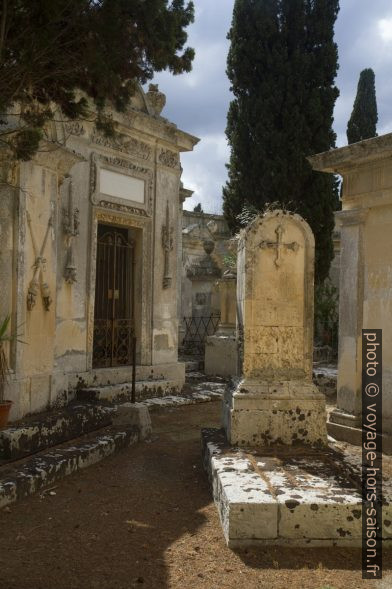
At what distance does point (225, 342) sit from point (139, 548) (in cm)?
746

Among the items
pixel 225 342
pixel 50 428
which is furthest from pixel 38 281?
pixel 225 342

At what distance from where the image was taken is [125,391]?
810cm

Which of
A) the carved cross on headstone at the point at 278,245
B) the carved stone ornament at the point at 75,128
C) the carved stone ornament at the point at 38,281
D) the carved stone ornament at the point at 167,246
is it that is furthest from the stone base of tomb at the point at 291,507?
the carved stone ornament at the point at 75,128

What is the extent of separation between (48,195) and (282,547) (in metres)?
4.56

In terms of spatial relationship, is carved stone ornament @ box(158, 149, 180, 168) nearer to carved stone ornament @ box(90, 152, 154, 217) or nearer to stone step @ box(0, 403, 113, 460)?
carved stone ornament @ box(90, 152, 154, 217)

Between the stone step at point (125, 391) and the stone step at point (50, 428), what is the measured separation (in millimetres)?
1093

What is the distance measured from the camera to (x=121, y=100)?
470 cm

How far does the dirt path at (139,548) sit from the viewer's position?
3.04m

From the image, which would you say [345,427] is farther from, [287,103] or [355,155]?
[287,103]

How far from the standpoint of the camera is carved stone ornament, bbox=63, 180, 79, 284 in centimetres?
756

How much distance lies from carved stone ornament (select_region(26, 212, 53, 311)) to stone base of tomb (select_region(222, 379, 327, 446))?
2.44 m

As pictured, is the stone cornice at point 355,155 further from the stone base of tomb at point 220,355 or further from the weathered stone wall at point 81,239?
the stone base of tomb at point 220,355

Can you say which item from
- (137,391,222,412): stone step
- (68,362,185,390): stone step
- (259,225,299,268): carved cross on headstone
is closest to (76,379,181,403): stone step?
(68,362,185,390): stone step

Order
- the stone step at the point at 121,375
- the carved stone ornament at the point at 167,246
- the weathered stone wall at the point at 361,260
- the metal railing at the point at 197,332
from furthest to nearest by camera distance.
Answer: the metal railing at the point at 197,332 → the carved stone ornament at the point at 167,246 → the stone step at the point at 121,375 → the weathered stone wall at the point at 361,260
